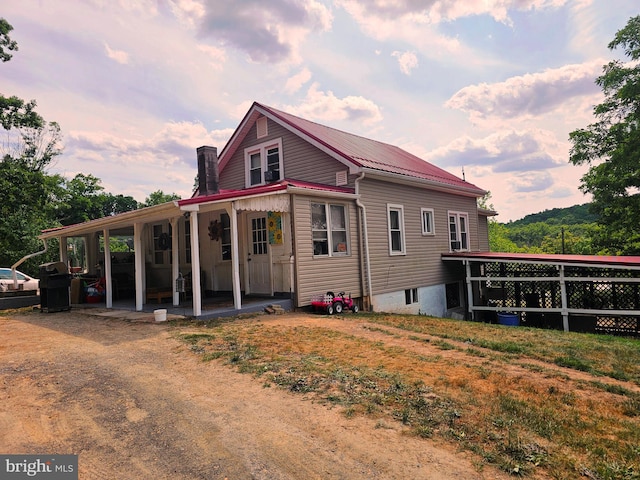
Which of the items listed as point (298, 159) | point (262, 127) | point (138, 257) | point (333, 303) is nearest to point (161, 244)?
point (138, 257)

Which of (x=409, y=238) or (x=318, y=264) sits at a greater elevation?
(x=409, y=238)

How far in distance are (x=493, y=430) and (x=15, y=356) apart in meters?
6.88

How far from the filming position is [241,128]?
14.3m

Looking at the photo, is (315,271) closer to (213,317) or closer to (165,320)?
(213,317)

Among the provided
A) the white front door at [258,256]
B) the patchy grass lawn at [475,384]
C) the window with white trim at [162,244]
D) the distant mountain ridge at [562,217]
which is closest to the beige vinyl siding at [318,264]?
the white front door at [258,256]

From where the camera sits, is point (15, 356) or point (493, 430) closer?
point (493, 430)

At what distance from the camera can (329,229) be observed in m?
11.0

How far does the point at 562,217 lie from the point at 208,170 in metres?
76.0

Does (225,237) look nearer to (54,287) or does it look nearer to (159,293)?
(159,293)

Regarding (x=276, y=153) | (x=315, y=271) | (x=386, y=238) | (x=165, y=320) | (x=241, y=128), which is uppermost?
(x=241, y=128)

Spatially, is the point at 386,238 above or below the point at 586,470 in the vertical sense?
above

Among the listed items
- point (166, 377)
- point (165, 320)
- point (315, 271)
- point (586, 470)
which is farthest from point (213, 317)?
point (586, 470)

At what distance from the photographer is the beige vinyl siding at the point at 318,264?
10125 millimetres

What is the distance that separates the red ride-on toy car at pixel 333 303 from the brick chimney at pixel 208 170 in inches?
178
